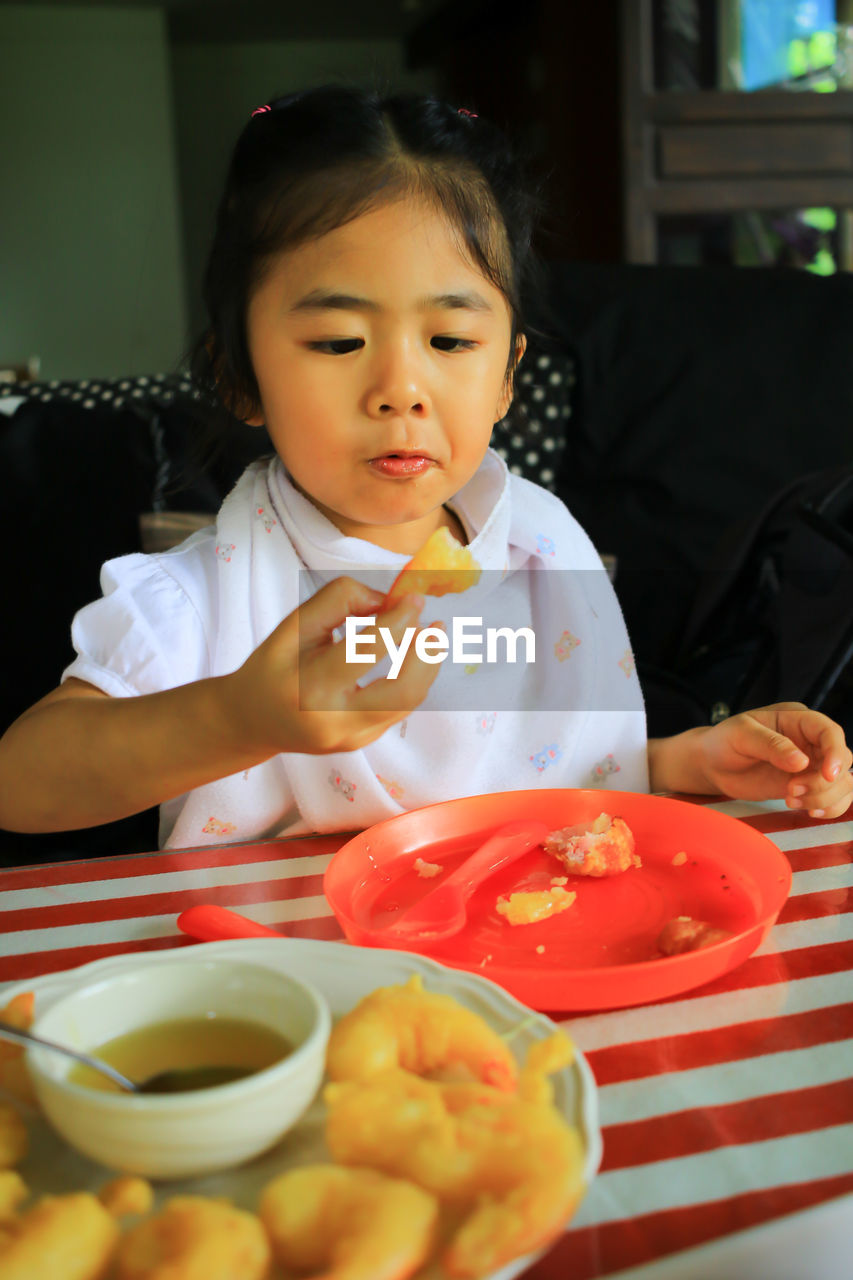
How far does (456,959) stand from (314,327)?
573mm

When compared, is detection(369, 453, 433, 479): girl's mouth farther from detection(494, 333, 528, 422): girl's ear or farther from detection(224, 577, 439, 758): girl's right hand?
detection(224, 577, 439, 758): girl's right hand

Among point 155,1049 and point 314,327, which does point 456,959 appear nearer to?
point 155,1049

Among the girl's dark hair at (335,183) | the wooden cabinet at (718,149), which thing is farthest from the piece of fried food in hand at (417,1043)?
the wooden cabinet at (718,149)

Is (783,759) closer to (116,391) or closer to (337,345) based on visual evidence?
(337,345)

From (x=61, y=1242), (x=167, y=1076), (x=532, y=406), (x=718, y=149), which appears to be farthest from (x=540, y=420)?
(x=718, y=149)

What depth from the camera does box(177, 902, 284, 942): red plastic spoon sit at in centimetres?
69

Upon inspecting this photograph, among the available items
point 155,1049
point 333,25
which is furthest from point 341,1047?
point 333,25

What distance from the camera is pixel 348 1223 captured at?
1.27 ft

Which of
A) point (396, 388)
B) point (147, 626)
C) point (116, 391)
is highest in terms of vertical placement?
point (396, 388)

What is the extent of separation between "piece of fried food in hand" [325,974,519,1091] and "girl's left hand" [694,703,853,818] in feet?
1.61

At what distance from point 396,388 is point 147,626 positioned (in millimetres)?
340

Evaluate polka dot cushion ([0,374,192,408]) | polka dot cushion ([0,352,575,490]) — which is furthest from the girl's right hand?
polka dot cushion ([0,352,575,490])

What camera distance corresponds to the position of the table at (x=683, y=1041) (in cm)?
44

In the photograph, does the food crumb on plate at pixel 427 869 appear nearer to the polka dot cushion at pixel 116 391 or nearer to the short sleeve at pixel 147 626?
the short sleeve at pixel 147 626
